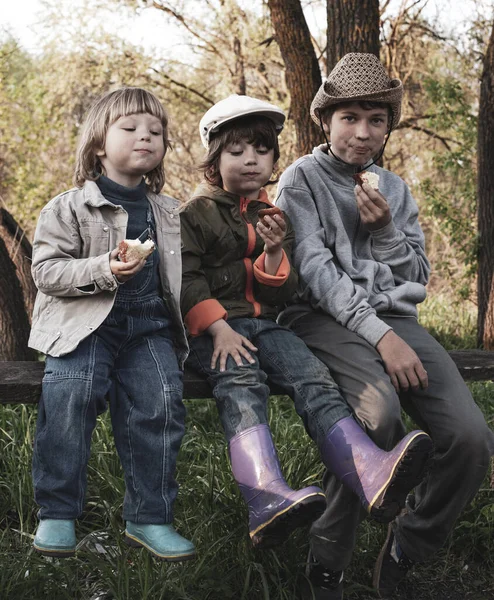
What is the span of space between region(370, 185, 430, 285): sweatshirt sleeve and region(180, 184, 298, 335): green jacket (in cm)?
38

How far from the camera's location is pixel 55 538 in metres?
2.35

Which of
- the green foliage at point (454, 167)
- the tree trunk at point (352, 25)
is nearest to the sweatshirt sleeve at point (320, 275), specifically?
the tree trunk at point (352, 25)

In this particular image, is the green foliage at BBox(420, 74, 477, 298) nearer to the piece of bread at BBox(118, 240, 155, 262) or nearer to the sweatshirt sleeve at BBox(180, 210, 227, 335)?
the sweatshirt sleeve at BBox(180, 210, 227, 335)

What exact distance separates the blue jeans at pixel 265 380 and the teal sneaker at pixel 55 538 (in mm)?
585

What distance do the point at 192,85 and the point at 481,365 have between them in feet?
35.4

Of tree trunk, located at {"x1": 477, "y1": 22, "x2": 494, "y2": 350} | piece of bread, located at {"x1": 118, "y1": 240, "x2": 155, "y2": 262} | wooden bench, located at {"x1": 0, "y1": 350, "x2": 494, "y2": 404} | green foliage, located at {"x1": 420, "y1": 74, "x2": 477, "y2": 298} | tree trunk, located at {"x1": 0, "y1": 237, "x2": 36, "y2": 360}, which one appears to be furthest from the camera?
green foliage, located at {"x1": 420, "y1": 74, "x2": 477, "y2": 298}

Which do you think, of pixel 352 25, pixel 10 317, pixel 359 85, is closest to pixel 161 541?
pixel 359 85

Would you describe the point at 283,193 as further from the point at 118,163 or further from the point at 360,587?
the point at 360,587

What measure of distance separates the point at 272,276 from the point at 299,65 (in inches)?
143

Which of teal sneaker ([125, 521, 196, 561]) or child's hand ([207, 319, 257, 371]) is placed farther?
child's hand ([207, 319, 257, 371])

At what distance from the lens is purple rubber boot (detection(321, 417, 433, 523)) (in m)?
2.28

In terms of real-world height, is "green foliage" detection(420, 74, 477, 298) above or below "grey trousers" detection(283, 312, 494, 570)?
above

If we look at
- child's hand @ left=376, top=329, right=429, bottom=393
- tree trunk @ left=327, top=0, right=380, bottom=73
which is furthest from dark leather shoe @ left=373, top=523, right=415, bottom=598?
tree trunk @ left=327, top=0, right=380, bottom=73

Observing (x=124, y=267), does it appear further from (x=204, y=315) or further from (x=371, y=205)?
(x=371, y=205)
